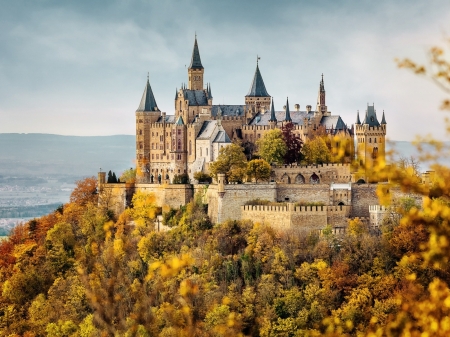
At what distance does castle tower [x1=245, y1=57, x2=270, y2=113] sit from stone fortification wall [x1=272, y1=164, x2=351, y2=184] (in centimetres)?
1078

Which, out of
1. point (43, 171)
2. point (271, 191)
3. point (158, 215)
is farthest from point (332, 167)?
point (43, 171)

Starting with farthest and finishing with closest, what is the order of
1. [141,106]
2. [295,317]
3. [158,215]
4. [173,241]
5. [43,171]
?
[43,171] < [141,106] < [158,215] < [173,241] < [295,317]

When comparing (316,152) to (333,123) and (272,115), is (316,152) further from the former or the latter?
(272,115)

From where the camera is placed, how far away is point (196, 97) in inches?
2217

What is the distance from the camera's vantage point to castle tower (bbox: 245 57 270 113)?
5759 centimetres

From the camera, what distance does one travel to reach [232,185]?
41781 mm

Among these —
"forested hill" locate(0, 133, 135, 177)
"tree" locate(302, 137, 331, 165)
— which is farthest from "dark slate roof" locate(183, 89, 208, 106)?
"forested hill" locate(0, 133, 135, 177)

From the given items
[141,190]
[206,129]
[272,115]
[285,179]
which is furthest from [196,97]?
[285,179]

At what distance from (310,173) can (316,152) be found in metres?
2.12

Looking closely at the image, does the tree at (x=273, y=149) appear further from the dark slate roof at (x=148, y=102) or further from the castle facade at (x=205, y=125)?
the dark slate roof at (x=148, y=102)

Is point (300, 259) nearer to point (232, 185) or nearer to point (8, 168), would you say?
point (232, 185)

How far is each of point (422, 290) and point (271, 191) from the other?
37.9ft

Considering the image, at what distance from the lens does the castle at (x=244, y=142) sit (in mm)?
40844

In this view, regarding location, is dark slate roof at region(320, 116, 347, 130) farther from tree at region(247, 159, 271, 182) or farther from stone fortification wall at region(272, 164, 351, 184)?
tree at region(247, 159, 271, 182)
